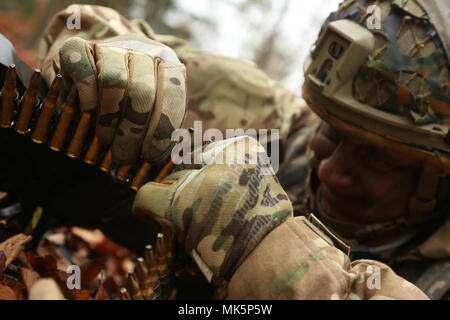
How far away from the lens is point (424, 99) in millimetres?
1501

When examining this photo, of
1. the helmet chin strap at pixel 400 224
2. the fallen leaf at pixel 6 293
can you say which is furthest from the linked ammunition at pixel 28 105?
the helmet chin strap at pixel 400 224

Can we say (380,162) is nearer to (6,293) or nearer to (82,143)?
(82,143)

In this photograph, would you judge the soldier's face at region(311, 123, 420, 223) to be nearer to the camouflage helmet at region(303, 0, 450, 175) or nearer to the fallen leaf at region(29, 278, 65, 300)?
the camouflage helmet at region(303, 0, 450, 175)

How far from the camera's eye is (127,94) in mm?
976

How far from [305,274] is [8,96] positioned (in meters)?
0.92

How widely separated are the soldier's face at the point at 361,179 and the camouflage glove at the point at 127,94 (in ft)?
3.26

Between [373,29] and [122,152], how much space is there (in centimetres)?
118

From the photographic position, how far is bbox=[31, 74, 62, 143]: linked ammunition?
106cm

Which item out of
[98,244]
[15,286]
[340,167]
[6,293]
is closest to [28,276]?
[15,286]

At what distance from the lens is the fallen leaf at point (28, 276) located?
103 centimetres

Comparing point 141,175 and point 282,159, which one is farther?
point 282,159

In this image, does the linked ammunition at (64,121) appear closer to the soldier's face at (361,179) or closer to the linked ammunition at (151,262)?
the linked ammunition at (151,262)

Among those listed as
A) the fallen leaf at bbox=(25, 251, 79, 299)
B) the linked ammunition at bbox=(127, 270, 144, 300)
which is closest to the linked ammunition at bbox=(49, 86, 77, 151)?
the fallen leaf at bbox=(25, 251, 79, 299)

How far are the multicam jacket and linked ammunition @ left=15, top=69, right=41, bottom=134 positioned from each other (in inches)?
3.6
